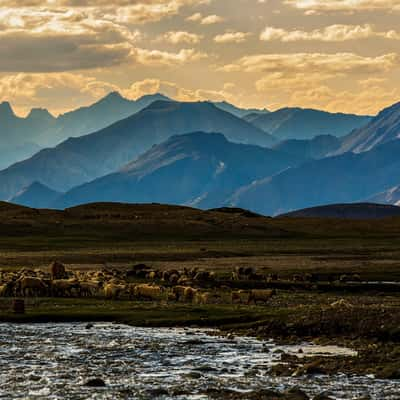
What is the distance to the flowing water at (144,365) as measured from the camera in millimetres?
32406

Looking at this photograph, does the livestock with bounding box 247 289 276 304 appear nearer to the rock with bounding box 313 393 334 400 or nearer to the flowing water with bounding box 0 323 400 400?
the flowing water with bounding box 0 323 400 400

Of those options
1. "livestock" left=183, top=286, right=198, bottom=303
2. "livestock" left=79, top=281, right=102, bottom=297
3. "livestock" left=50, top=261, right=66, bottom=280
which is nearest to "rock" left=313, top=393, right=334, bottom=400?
"livestock" left=183, top=286, right=198, bottom=303

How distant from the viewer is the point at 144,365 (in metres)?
37.5

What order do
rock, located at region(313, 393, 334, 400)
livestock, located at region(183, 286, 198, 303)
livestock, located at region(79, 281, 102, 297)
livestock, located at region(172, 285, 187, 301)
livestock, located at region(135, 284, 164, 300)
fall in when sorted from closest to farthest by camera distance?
1. rock, located at region(313, 393, 334, 400)
2. livestock, located at region(183, 286, 198, 303)
3. livestock, located at region(135, 284, 164, 300)
4. livestock, located at region(172, 285, 187, 301)
5. livestock, located at region(79, 281, 102, 297)

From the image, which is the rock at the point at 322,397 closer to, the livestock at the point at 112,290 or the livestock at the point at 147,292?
the livestock at the point at 147,292

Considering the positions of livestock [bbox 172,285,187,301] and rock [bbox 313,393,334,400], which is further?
livestock [bbox 172,285,187,301]

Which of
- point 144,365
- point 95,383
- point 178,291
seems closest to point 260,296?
point 178,291

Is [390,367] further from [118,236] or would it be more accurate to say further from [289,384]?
[118,236]

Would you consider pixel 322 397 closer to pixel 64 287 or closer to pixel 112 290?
pixel 112 290

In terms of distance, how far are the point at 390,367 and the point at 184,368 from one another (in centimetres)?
814

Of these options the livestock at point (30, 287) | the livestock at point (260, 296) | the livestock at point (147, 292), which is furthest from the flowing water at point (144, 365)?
the livestock at point (30, 287)

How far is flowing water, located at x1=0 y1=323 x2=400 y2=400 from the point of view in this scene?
32406mm

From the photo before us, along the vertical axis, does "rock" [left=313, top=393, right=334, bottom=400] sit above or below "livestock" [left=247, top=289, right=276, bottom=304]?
below

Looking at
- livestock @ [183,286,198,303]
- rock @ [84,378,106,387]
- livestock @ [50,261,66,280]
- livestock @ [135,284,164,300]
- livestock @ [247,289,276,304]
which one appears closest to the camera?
rock @ [84,378,106,387]
